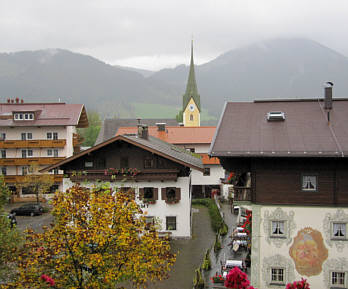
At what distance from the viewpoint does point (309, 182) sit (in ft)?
51.6

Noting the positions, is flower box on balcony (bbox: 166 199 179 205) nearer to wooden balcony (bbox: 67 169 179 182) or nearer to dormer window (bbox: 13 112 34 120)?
wooden balcony (bbox: 67 169 179 182)

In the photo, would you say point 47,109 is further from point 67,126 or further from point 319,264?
point 319,264

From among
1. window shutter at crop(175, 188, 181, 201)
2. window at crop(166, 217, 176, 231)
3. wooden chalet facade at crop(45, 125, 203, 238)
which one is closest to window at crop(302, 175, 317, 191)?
wooden chalet facade at crop(45, 125, 203, 238)

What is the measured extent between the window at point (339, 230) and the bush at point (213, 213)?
13.2 metres

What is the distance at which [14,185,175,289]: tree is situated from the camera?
1108 centimetres

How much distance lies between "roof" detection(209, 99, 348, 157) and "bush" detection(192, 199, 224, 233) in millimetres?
12539

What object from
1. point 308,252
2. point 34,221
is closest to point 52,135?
point 34,221

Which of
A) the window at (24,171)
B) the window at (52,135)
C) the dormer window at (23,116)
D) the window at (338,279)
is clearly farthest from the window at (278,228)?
the dormer window at (23,116)

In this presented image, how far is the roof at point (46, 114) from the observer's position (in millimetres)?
39969

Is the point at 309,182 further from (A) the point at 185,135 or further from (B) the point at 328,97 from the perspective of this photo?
(A) the point at 185,135

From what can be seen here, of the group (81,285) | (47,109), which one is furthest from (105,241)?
(47,109)

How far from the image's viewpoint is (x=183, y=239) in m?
25.6

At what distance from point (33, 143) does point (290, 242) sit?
31.2m

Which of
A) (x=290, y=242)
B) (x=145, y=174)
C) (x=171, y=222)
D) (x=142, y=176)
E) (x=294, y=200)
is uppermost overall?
(x=145, y=174)
